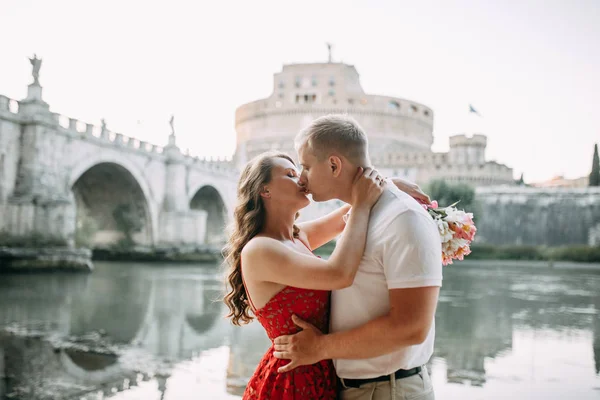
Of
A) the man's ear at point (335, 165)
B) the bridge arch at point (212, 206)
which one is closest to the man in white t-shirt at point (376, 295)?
the man's ear at point (335, 165)

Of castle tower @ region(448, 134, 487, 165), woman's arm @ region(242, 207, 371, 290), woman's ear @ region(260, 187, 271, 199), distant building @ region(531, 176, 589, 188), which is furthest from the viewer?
distant building @ region(531, 176, 589, 188)

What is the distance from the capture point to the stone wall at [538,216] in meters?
31.7

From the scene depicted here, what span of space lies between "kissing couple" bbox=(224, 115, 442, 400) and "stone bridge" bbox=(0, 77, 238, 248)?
1534cm

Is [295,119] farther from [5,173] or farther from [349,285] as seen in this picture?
[349,285]

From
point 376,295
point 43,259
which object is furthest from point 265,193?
point 43,259

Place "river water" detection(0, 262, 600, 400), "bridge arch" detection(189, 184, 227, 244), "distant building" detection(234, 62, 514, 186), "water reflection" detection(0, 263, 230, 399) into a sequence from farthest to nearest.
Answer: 1. "distant building" detection(234, 62, 514, 186)
2. "bridge arch" detection(189, 184, 227, 244)
3. "water reflection" detection(0, 263, 230, 399)
4. "river water" detection(0, 262, 600, 400)

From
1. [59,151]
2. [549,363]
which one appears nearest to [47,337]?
[549,363]

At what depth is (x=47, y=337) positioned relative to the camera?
6.00 meters

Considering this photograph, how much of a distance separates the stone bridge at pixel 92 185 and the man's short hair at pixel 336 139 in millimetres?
15449

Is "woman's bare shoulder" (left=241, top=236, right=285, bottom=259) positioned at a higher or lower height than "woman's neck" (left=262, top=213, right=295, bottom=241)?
lower

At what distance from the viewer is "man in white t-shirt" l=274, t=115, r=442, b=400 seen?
147 cm

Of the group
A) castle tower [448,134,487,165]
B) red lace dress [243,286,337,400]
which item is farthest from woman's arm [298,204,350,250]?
castle tower [448,134,487,165]

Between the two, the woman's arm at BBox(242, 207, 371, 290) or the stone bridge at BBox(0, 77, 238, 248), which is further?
the stone bridge at BBox(0, 77, 238, 248)

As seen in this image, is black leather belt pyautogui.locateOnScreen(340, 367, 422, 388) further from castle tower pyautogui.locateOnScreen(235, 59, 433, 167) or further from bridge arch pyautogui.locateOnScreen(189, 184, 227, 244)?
castle tower pyautogui.locateOnScreen(235, 59, 433, 167)
